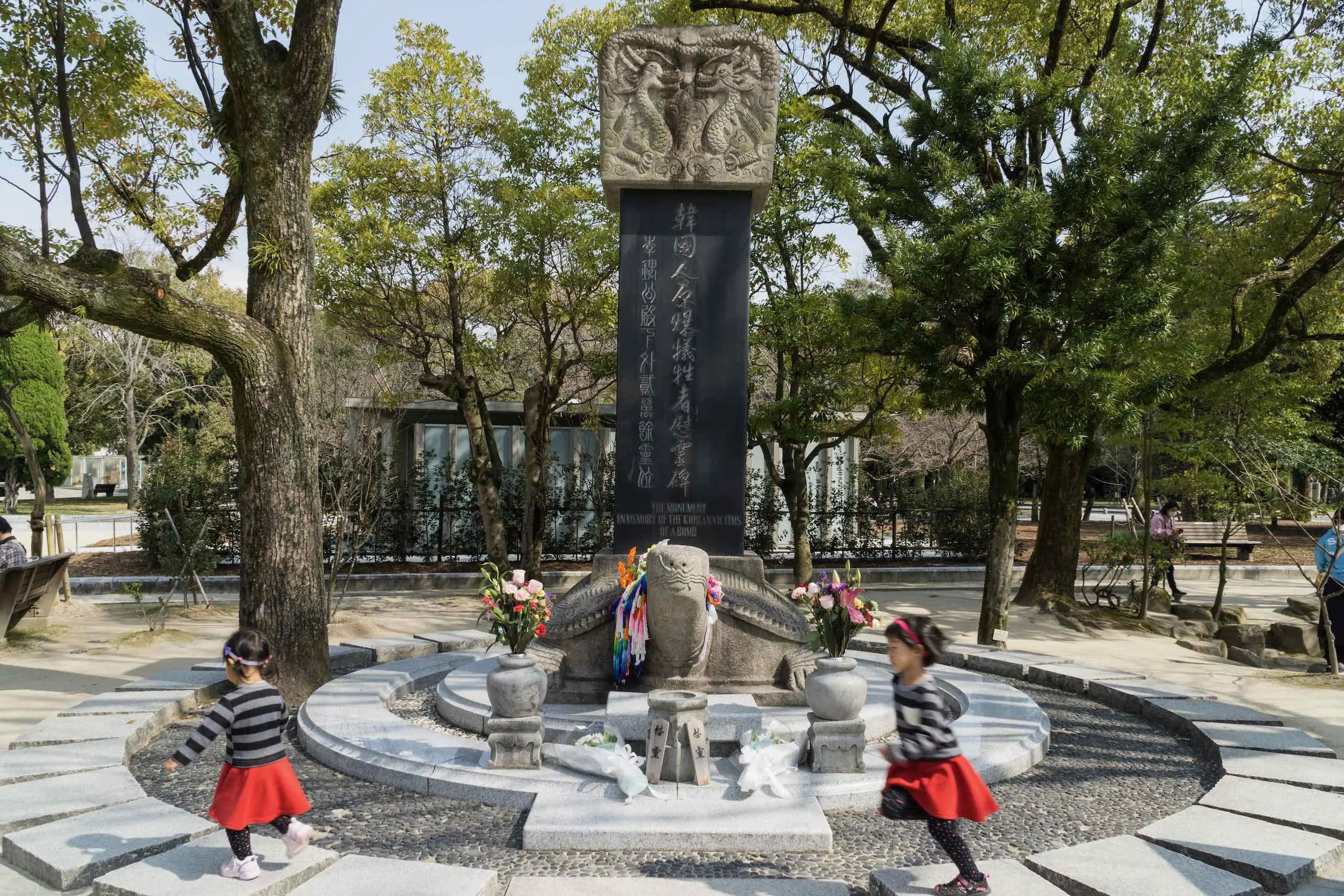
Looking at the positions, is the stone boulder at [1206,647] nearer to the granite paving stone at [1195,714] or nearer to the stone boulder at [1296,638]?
the stone boulder at [1296,638]

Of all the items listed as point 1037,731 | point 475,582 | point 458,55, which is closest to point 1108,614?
point 1037,731

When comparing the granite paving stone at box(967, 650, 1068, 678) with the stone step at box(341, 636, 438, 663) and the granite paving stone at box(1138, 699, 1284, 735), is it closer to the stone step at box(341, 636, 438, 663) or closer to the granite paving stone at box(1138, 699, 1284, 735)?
the granite paving stone at box(1138, 699, 1284, 735)

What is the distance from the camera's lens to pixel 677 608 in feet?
19.2

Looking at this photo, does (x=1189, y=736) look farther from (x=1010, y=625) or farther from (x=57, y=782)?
(x=57, y=782)

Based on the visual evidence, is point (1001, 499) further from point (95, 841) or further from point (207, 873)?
point (95, 841)

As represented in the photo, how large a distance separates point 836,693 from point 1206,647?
7.59 meters

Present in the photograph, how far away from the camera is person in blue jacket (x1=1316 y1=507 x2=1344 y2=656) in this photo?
9.04m

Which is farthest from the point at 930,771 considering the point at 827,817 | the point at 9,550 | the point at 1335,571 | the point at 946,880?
the point at 9,550

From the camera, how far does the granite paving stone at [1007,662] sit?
26.9 ft

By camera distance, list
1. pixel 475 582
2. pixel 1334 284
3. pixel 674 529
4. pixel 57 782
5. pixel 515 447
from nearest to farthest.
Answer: pixel 57 782 < pixel 674 529 < pixel 1334 284 < pixel 475 582 < pixel 515 447

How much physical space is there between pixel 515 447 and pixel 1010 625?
921cm

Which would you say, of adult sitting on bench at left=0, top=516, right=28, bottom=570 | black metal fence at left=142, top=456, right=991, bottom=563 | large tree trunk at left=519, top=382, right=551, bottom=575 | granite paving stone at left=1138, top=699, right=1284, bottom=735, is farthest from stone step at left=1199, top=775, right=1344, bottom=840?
black metal fence at left=142, top=456, right=991, bottom=563

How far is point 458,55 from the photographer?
13.2 m

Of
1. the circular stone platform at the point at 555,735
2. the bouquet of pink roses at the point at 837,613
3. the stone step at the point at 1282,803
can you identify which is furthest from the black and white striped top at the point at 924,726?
the bouquet of pink roses at the point at 837,613
